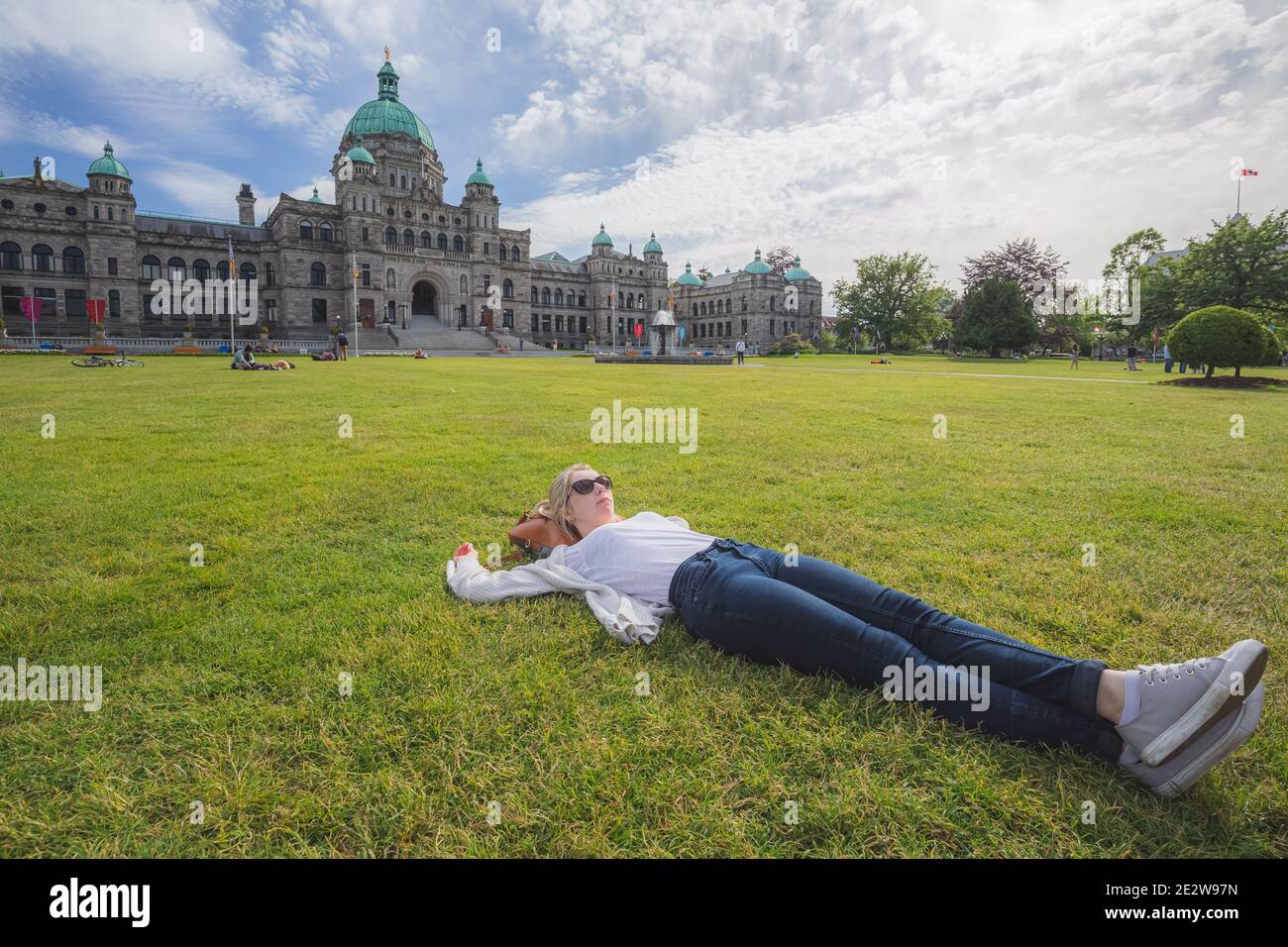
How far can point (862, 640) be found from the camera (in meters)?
2.75

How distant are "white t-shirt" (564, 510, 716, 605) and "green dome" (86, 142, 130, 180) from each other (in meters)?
75.5

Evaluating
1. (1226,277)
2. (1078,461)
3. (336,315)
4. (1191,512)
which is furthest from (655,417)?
(336,315)

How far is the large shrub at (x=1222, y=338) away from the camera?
68.0 feet

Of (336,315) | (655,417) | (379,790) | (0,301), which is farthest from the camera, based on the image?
(336,315)

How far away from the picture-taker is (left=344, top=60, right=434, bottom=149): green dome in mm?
63469

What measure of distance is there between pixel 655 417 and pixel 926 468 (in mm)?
5428

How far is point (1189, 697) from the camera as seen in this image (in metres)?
2.20

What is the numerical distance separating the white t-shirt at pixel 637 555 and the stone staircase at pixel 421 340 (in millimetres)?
50877

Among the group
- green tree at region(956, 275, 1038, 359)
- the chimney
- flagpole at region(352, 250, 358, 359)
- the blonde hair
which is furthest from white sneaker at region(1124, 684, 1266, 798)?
the chimney

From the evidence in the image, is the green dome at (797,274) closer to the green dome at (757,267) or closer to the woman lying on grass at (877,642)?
the green dome at (757,267)

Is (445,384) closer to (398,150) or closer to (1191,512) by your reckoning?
(1191,512)

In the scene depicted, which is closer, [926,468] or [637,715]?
[637,715]

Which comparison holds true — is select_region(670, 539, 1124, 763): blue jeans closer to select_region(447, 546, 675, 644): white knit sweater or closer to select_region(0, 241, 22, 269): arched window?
select_region(447, 546, 675, 644): white knit sweater

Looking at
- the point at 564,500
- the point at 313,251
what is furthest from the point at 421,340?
the point at 564,500
